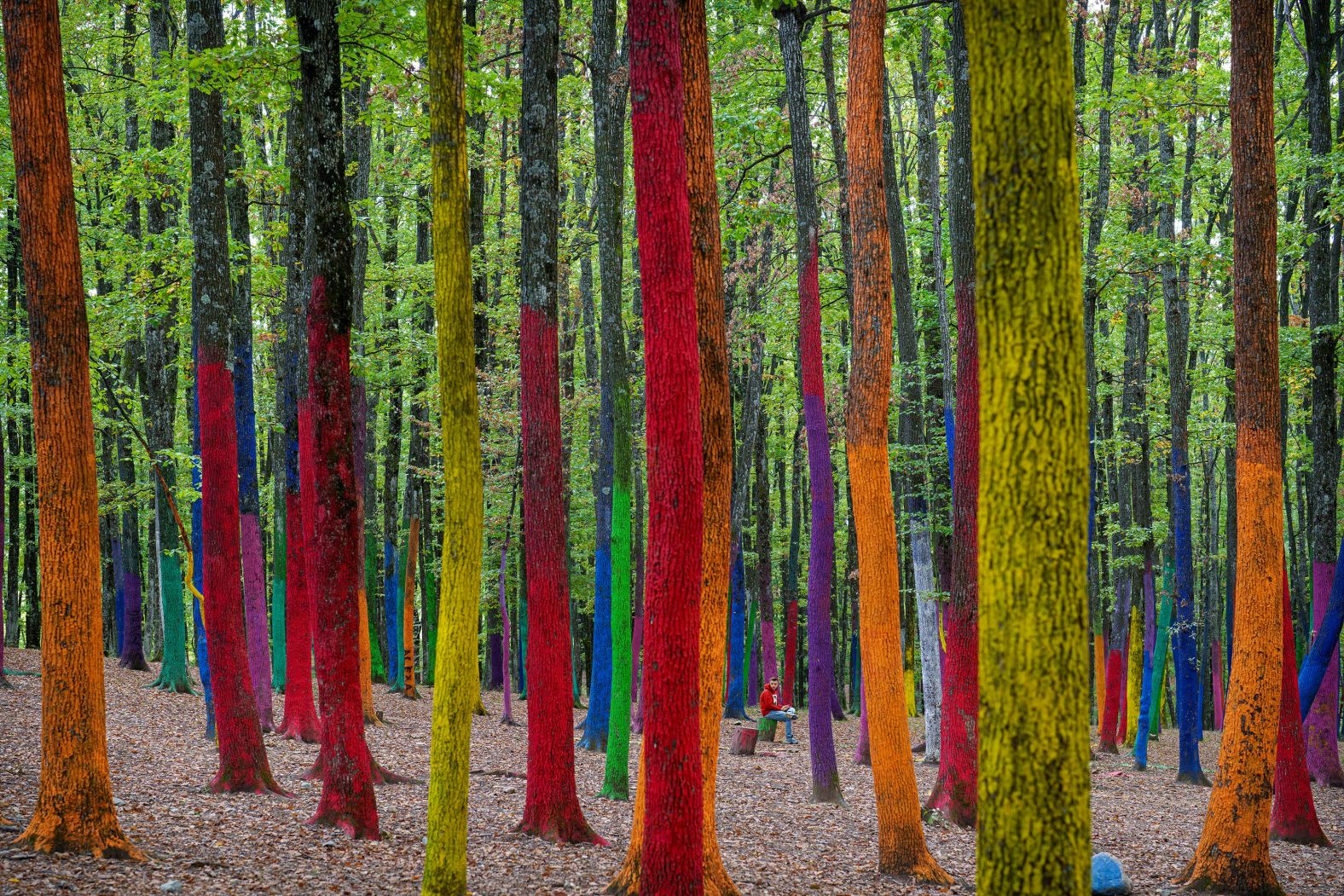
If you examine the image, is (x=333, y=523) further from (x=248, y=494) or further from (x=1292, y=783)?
(x=1292, y=783)

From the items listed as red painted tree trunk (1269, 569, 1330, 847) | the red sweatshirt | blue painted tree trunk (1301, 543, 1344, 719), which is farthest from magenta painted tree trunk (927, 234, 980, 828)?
the red sweatshirt

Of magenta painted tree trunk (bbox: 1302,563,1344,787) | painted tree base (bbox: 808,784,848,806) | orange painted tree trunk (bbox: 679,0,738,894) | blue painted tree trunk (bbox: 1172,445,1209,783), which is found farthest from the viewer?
blue painted tree trunk (bbox: 1172,445,1209,783)

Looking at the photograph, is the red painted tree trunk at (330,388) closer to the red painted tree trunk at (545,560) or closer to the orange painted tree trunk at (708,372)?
the red painted tree trunk at (545,560)

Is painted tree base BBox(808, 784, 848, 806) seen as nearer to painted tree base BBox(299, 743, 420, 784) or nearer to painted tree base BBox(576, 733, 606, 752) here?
painted tree base BBox(576, 733, 606, 752)

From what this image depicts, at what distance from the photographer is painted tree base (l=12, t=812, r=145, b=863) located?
645 centimetres

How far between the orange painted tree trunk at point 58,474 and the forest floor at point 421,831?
390 millimetres

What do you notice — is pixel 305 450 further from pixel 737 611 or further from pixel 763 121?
pixel 737 611

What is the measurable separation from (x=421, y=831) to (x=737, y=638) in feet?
43.0

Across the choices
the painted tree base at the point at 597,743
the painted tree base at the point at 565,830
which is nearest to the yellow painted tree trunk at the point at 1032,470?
the painted tree base at the point at 565,830

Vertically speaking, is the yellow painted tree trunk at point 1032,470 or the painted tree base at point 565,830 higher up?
the yellow painted tree trunk at point 1032,470

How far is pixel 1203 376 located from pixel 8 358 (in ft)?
76.7

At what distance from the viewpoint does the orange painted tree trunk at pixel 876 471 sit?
8.50 metres

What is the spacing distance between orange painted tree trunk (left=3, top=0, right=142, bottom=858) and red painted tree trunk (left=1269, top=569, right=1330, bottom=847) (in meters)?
10.9

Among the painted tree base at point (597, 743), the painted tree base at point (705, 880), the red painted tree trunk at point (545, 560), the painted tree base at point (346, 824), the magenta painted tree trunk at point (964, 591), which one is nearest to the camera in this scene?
the painted tree base at point (705, 880)
